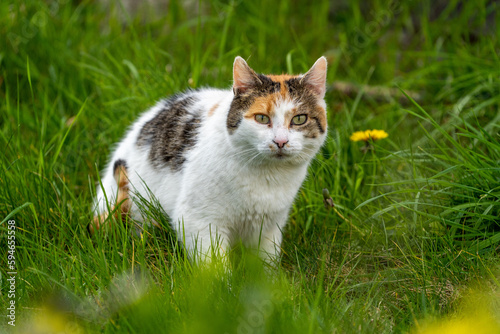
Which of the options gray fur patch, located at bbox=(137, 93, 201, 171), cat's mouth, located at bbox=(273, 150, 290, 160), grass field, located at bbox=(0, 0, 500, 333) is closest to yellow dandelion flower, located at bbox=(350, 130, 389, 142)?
grass field, located at bbox=(0, 0, 500, 333)

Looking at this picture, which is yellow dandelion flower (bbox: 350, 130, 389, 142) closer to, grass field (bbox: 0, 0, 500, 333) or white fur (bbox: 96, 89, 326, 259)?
grass field (bbox: 0, 0, 500, 333)

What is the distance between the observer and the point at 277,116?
100 inches

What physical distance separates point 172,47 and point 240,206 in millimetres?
2740

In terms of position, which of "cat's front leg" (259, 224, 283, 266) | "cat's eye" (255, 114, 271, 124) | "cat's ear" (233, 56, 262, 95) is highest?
"cat's ear" (233, 56, 262, 95)

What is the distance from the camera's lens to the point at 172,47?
491 cm

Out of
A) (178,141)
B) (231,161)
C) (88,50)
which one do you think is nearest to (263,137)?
(231,161)

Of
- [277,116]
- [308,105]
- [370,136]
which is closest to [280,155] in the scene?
[277,116]

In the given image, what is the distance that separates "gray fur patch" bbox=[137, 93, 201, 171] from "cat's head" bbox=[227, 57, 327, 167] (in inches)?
14.9

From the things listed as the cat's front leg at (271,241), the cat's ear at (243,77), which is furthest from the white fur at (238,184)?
the cat's ear at (243,77)

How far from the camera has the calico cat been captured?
2.55 meters

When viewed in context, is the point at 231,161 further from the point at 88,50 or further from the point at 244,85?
the point at 88,50

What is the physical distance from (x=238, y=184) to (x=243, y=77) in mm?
552

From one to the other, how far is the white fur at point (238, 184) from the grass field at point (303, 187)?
0.15m

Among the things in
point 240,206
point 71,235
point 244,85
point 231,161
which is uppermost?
point 244,85
